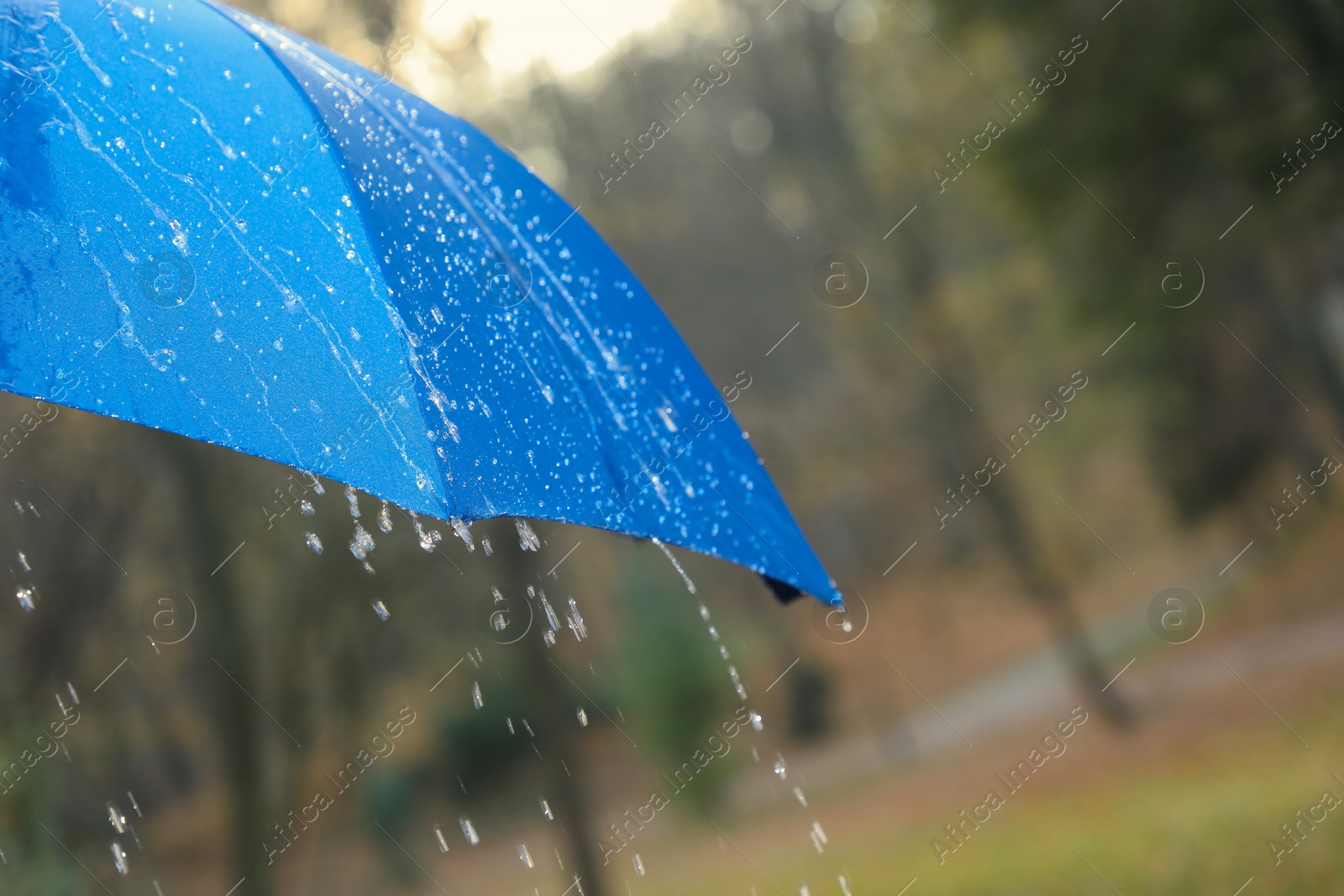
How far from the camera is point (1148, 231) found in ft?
35.9

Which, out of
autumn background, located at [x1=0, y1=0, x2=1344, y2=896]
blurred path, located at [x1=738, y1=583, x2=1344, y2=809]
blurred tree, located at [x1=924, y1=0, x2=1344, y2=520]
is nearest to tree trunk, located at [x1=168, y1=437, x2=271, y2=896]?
autumn background, located at [x1=0, y1=0, x2=1344, y2=896]

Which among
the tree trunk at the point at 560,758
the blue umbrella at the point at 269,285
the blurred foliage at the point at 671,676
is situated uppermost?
the blurred foliage at the point at 671,676

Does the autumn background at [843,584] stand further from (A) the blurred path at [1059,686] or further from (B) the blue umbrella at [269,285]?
(B) the blue umbrella at [269,285]

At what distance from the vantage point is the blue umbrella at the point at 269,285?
5.59ft

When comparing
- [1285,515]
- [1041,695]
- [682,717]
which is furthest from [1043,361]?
[682,717]

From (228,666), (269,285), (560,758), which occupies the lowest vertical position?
(269,285)

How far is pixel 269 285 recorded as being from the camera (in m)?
1.78

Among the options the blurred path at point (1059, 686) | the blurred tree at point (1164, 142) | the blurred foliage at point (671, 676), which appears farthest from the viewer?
the blurred foliage at point (671, 676)

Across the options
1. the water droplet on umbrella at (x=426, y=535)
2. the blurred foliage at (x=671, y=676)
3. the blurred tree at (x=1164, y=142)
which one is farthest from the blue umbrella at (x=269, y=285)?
the blurred foliage at (x=671, y=676)

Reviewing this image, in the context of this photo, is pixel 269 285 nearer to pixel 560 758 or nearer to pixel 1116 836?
pixel 560 758

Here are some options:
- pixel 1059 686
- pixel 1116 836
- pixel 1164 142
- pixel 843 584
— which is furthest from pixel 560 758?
pixel 843 584

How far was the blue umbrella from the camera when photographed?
5.59 feet

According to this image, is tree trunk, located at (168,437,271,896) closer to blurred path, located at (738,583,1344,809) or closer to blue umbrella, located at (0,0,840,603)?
blue umbrella, located at (0,0,840,603)

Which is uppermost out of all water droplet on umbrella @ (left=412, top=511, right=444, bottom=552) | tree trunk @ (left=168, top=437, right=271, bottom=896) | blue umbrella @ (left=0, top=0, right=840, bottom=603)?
tree trunk @ (left=168, top=437, right=271, bottom=896)
